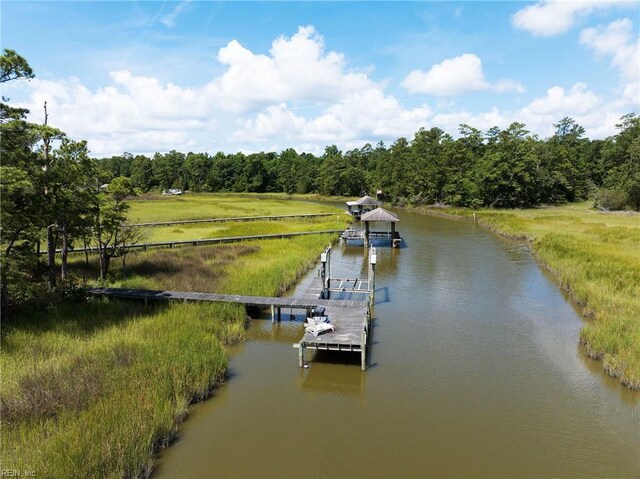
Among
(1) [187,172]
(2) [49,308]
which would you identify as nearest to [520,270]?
(2) [49,308]

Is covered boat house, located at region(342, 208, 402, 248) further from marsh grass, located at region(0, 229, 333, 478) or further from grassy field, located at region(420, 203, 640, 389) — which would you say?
marsh grass, located at region(0, 229, 333, 478)

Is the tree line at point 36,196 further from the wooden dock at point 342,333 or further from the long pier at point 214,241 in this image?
the wooden dock at point 342,333

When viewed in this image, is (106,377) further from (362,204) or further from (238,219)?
(362,204)

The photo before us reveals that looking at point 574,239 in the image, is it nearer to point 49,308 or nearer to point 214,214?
point 49,308

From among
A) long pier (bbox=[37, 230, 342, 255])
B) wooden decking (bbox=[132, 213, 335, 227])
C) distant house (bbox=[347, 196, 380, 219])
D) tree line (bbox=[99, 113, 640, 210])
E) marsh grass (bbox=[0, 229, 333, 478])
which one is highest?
tree line (bbox=[99, 113, 640, 210])

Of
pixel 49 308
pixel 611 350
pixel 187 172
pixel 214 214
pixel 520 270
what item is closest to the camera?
pixel 611 350

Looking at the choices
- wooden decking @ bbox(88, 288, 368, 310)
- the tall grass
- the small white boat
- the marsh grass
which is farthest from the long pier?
the small white boat

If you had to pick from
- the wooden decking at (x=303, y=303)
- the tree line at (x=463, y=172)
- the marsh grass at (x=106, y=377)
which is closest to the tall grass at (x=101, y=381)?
the marsh grass at (x=106, y=377)
